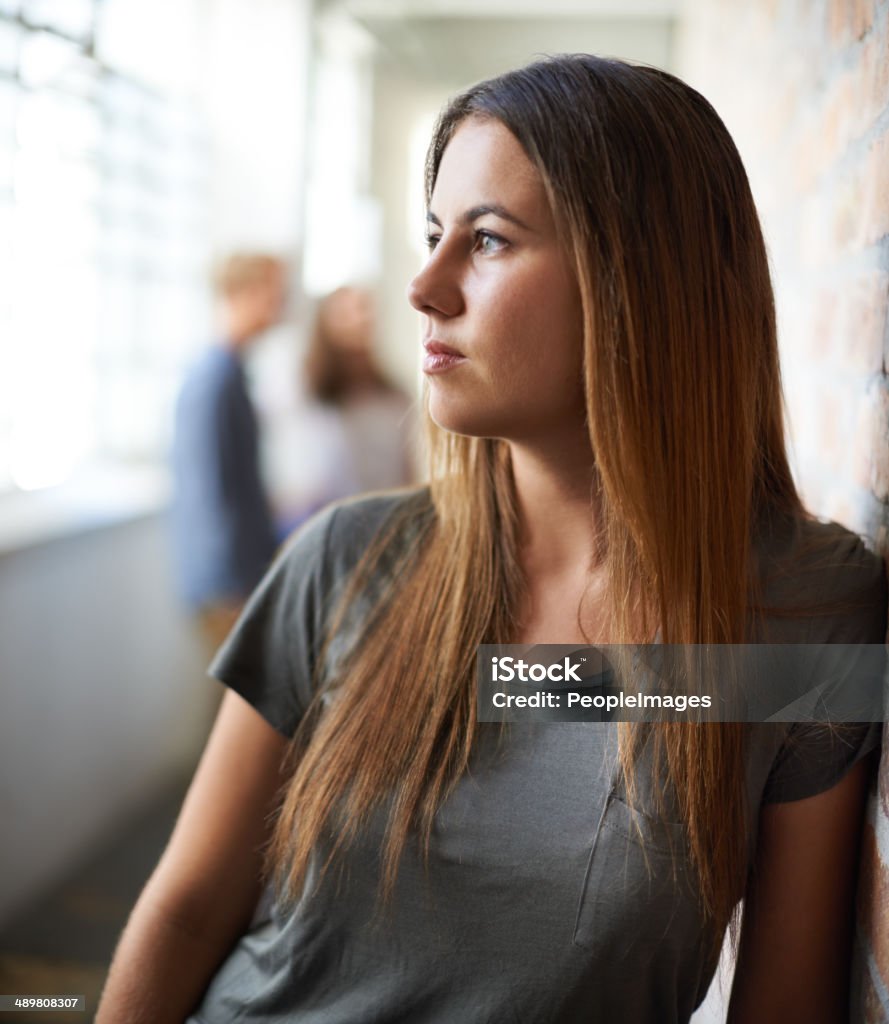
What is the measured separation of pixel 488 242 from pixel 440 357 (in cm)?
10

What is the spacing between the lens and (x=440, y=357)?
915mm

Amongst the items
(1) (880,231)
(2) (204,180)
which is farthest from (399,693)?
(2) (204,180)

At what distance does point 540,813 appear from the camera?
850 mm

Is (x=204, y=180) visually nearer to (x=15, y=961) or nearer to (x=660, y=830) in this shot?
(x=15, y=961)

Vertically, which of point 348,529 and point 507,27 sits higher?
point 507,27

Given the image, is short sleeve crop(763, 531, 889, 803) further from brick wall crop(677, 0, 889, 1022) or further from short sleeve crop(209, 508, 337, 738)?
short sleeve crop(209, 508, 337, 738)

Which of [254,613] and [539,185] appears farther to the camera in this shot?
[254,613]

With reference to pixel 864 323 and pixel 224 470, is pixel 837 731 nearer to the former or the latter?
pixel 864 323

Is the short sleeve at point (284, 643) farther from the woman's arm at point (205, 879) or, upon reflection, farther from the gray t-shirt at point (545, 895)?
the gray t-shirt at point (545, 895)

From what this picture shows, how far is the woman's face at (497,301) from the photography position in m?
0.86

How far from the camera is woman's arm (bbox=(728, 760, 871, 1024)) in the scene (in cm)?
85

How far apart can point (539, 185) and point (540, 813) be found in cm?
50

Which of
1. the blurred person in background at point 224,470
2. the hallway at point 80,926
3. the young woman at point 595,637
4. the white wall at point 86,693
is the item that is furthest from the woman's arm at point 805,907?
the blurred person in background at point 224,470

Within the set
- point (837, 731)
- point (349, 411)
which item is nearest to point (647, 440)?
point (837, 731)
